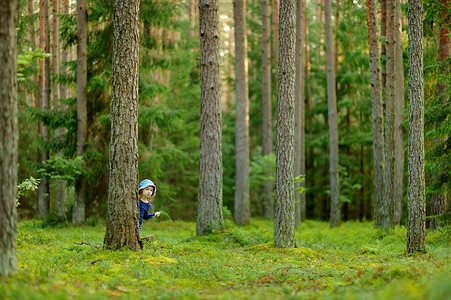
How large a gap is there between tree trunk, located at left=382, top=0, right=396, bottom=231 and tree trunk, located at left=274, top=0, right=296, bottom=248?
546 centimetres

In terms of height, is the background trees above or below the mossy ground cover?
above

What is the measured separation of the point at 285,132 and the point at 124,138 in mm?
4027

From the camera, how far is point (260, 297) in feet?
17.7

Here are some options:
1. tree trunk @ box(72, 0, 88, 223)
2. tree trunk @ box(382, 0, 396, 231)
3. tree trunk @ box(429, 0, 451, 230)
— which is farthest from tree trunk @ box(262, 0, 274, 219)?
tree trunk @ box(429, 0, 451, 230)

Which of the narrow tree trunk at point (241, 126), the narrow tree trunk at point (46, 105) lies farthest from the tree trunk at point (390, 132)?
the narrow tree trunk at point (46, 105)

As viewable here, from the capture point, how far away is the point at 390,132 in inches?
611

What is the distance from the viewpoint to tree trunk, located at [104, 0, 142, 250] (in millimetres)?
8453

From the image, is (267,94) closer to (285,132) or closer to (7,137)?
(285,132)

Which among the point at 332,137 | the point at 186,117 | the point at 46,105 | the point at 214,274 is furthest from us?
the point at 186,117

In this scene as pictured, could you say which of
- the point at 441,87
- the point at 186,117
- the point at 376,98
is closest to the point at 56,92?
the point at 186,117

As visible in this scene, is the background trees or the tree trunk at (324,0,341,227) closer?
the background trees

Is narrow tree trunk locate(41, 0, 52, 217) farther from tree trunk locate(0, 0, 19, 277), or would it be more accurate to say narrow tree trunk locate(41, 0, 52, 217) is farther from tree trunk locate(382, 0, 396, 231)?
tree trunk locate(0, 0, 19, 277)

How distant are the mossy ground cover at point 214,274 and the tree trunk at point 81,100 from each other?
7.03 meters

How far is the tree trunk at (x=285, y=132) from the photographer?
10938mm
